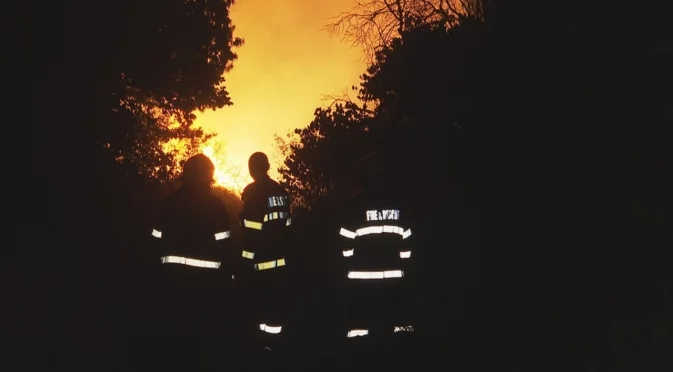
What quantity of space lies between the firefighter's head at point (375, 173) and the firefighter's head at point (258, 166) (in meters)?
1.28

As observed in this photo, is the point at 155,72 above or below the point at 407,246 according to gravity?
above

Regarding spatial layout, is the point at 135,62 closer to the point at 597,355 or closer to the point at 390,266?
the point at 390,266

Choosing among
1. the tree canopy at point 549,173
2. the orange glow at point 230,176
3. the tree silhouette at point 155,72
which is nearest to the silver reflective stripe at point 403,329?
the tree canopy at point 549,173

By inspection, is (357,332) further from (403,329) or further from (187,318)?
(187,318)

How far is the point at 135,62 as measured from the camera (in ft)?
39.3

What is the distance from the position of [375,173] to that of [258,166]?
1.42 meters

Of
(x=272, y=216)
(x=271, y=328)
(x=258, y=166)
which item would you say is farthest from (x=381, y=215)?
(x=271, y=328)

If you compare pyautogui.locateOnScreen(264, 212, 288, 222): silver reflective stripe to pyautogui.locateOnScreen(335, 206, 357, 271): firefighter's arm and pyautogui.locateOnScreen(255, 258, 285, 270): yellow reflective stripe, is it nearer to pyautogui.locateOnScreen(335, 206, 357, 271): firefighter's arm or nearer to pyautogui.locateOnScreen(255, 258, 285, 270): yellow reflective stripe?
pyautogui.locateOnScreen(255, 258, 285, 270): yellow reflective stripe

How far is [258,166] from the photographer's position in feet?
17.9

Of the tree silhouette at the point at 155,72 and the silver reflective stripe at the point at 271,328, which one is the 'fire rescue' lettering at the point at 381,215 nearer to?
the silver reflective stripe at the point at 271,328

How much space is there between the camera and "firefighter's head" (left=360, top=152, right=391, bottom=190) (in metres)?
4.57

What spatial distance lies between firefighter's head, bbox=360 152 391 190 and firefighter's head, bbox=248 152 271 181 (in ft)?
4.19

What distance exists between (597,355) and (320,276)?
6.11 meters

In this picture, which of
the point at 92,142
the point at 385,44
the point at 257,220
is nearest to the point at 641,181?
the point at 257,220
